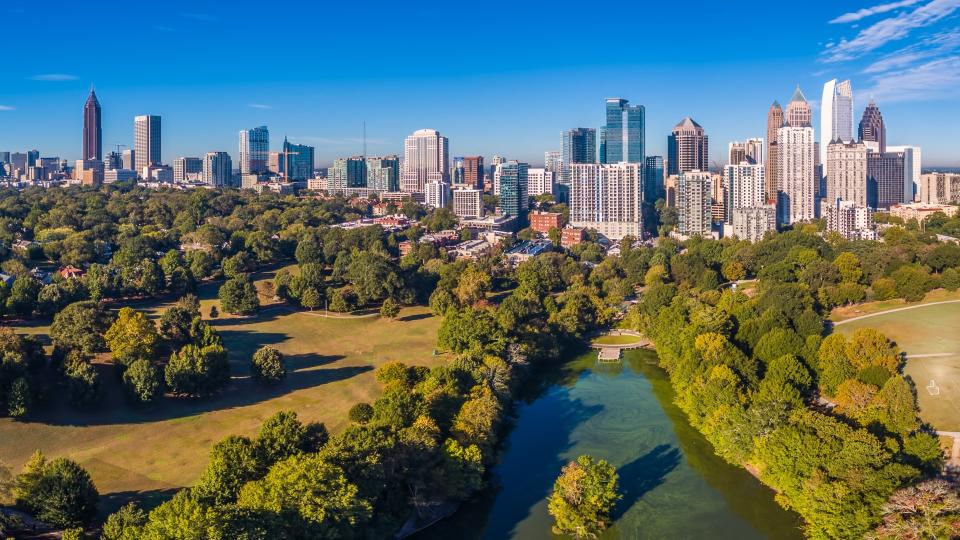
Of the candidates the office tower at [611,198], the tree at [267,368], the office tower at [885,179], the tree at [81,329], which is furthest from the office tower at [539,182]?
the tree at [81,329]

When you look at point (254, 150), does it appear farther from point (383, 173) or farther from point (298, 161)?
point (383, 173)

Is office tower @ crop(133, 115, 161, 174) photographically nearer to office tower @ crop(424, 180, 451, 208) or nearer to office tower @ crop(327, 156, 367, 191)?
office tower @ crop(327, 156, 367, 191)

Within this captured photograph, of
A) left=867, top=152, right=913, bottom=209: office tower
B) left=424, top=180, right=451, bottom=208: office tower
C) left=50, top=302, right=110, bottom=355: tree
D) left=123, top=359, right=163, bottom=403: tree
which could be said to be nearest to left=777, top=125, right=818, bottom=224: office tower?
left=867, top=152, right=913, bottom=209: office tower

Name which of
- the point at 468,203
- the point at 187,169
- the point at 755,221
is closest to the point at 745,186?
the point at 755,221

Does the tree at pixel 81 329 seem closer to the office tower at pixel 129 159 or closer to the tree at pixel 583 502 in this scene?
the tree at pixel 583 502

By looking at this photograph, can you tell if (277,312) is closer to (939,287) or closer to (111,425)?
(111,425)

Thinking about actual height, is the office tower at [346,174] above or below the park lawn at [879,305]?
above
